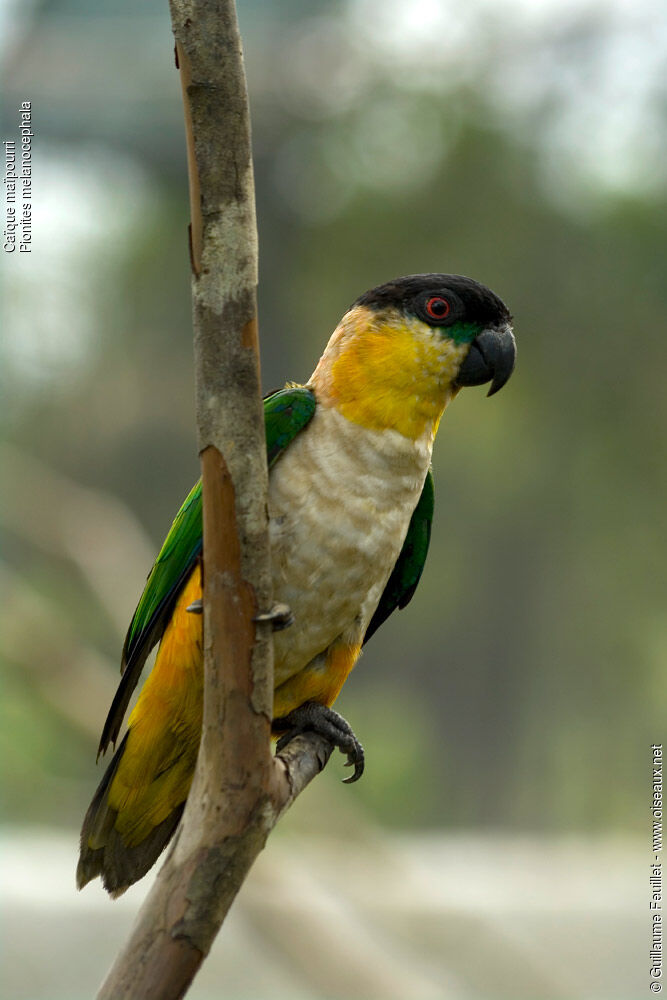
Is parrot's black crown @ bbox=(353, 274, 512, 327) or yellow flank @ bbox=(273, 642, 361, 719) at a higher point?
parrot's black crown @ bbox=(353, 274, 512, 327)

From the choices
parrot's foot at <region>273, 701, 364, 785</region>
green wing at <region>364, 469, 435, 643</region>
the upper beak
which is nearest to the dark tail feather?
parrot's foot at <region>273, 701, 364, 785</region>

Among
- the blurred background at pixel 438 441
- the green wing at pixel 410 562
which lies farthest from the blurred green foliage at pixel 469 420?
the green wing at pixel 410 562

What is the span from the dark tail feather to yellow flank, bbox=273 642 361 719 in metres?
0.23

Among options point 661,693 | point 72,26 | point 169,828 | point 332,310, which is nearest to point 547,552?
point 661,693

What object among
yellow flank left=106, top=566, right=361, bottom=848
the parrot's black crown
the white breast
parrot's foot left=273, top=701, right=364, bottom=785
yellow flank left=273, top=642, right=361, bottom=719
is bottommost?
yellow flank left=106, top=566, right=361, bottom=848

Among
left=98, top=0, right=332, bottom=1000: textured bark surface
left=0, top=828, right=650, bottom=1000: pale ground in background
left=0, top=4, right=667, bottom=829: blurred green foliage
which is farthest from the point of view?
left=0, top=4, right=667, bottom=829: blurred green foliage

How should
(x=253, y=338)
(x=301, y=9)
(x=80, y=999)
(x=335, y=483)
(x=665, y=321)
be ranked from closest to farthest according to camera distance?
(x=253, y=338), (x=335, y=483), (x=80, y=999), (x=301, y=9), (x=665, y=321)

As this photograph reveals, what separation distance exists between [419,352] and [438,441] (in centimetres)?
388

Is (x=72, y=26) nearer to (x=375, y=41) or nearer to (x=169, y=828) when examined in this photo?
(x=375, y=41)

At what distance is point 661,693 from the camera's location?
5586mm

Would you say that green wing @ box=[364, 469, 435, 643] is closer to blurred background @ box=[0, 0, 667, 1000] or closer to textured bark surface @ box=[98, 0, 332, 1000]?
textured bark surface @ box=[98, 0, 332, 1000]

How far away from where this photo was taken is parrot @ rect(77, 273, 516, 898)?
1.41 metres

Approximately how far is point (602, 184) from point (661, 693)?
299 cm

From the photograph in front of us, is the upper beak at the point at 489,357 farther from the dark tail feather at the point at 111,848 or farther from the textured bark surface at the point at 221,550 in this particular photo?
the dark tail feather at the point at 111,848
